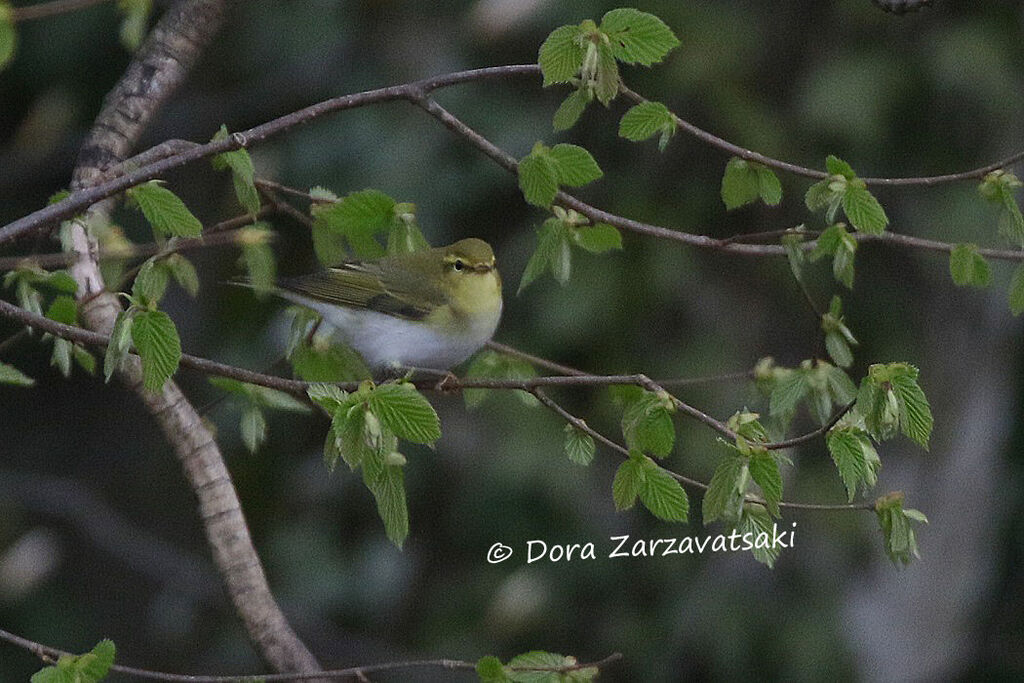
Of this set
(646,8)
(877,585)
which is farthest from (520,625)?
(646,8)

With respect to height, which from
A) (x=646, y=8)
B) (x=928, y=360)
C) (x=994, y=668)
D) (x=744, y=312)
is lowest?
(x=994, y=668)

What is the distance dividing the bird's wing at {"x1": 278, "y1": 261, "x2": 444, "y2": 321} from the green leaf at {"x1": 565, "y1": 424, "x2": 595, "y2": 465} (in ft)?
2.37

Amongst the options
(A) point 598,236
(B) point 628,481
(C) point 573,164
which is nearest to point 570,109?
(C) point 573,164

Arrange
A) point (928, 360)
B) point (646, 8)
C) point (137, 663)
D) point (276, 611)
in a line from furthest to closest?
point (137, 663) < point (928, 360) < point (646, 8) < point (276, 611)

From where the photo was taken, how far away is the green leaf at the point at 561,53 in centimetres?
150

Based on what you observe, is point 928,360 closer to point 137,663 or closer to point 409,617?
point 409,617

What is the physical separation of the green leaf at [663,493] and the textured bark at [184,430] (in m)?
0.59

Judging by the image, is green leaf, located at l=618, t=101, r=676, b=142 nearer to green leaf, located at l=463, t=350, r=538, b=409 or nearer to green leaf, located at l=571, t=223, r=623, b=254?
green leaf, located at l=571, t=223, r=623, b=254

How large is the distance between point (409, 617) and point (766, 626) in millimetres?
1118

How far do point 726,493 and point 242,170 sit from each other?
69 cm

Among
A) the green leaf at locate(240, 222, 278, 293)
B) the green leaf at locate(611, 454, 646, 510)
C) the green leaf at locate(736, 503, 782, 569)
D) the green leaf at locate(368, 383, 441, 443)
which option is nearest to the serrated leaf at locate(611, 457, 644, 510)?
A: the green leaf at locate(611, 454, 646, 510)

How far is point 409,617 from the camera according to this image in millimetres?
4051

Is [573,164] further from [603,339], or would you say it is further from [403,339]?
[603,339]

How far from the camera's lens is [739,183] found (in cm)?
178
